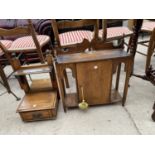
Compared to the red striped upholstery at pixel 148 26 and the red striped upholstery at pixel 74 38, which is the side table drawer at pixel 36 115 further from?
the red striped upholstery at pixel 148 26

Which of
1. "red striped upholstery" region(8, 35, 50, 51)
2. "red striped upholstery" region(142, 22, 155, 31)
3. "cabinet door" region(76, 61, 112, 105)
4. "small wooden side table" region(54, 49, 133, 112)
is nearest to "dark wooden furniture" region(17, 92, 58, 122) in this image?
"small wooden side table" region(54, 49, 133, 112)

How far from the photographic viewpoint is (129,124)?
4.31 ft


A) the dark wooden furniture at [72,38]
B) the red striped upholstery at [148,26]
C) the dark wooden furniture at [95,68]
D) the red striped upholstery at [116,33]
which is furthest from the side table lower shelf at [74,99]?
the red striped upholstery at [148,26]

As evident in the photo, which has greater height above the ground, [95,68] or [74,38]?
[74,38]

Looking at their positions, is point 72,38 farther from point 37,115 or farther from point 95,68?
point 37,115

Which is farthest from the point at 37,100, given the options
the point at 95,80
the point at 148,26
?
the point at 148,26

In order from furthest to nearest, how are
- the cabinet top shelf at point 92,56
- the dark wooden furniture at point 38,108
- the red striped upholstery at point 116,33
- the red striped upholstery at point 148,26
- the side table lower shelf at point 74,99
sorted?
the red striped upholstery at point 148,26
the red striped upholstery at point 116,33
the side table lower shelf at point 74,99
the dark wooden furniture at point 38,108
the cabinet top shelf at point 92,56

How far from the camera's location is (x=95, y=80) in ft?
4.29

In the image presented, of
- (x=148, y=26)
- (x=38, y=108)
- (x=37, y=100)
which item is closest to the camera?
(x=38, y=108)

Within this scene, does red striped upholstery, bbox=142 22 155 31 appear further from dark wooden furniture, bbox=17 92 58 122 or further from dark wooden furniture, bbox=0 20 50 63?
dark wooden furniture, bbox=17 92 58 122

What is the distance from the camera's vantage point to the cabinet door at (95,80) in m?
1.22

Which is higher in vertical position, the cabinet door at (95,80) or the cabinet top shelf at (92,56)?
the cabinet top shelf at (92,56)

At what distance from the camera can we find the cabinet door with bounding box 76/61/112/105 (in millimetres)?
1221
